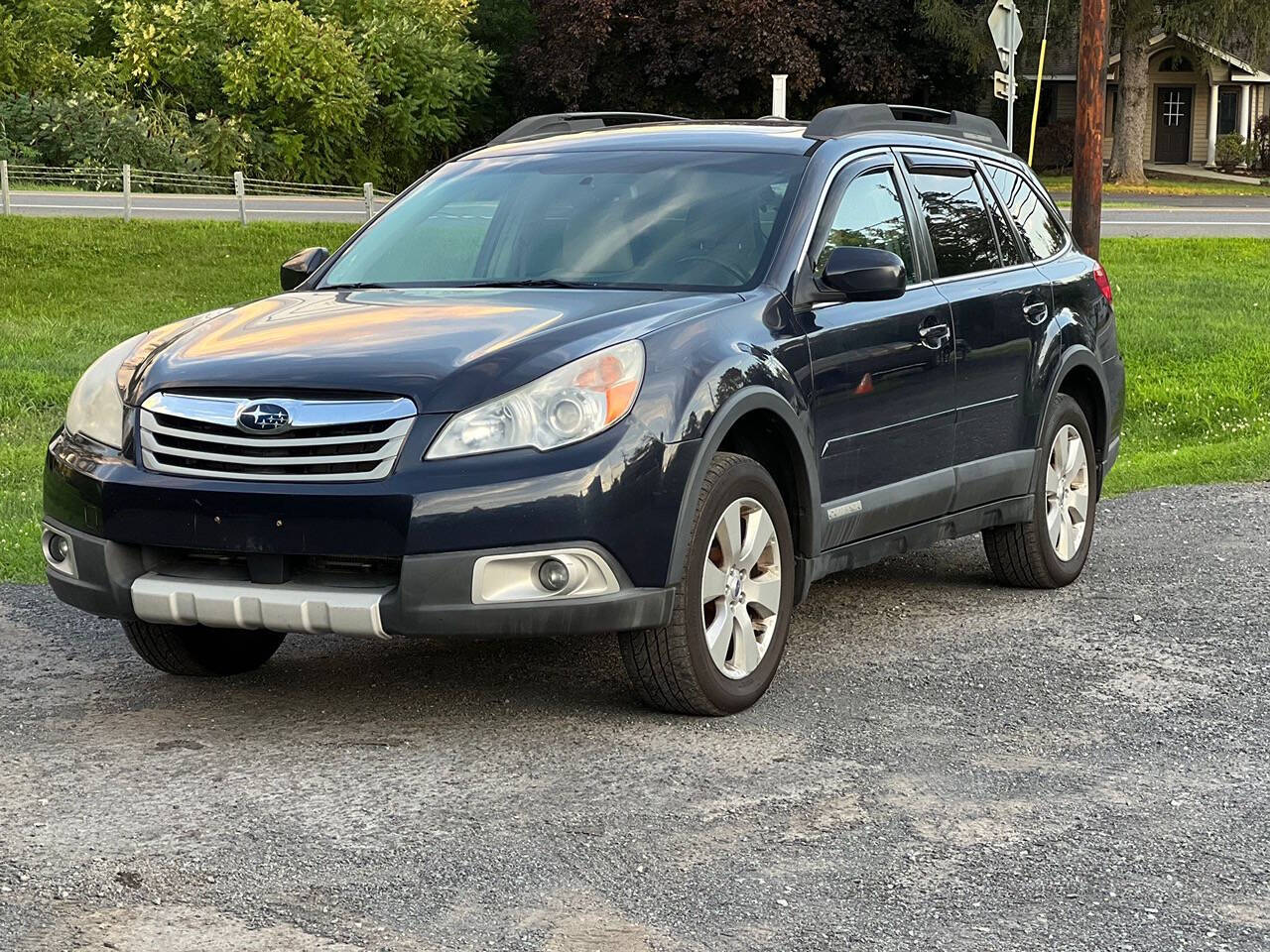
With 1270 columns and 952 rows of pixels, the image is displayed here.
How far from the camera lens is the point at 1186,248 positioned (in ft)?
75.9

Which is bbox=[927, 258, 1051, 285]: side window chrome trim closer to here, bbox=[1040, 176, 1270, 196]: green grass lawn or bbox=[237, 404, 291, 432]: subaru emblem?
bbox=[237, 404, 291, 432]: subaru emblem

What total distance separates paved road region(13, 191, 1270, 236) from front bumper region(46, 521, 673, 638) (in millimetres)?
21565

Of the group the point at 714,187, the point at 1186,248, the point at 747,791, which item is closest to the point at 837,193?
the point at 714,187

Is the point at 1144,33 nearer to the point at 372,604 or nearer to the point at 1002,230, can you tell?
the point at 1002,230

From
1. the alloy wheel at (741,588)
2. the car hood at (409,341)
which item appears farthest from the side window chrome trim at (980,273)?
the alloy wheel at (741,588)

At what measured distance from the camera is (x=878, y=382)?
253 inches

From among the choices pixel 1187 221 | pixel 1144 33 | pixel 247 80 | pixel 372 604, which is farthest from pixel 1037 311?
pixel 1144 33

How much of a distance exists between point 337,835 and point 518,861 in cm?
47

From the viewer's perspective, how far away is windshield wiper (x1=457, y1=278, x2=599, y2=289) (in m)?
6.23

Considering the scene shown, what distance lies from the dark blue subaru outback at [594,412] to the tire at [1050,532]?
0.11 feet

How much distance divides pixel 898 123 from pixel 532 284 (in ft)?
6.26

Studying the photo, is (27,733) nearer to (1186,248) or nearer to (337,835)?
(337,835)

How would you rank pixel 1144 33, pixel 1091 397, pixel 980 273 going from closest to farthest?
pixel 980 273, pixel 1091 397, pixel 1144 33

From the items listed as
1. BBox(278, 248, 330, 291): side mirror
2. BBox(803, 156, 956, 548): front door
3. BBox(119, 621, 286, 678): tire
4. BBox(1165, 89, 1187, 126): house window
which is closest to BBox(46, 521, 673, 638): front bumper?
BBox(119, 621, 286, 678): tire
